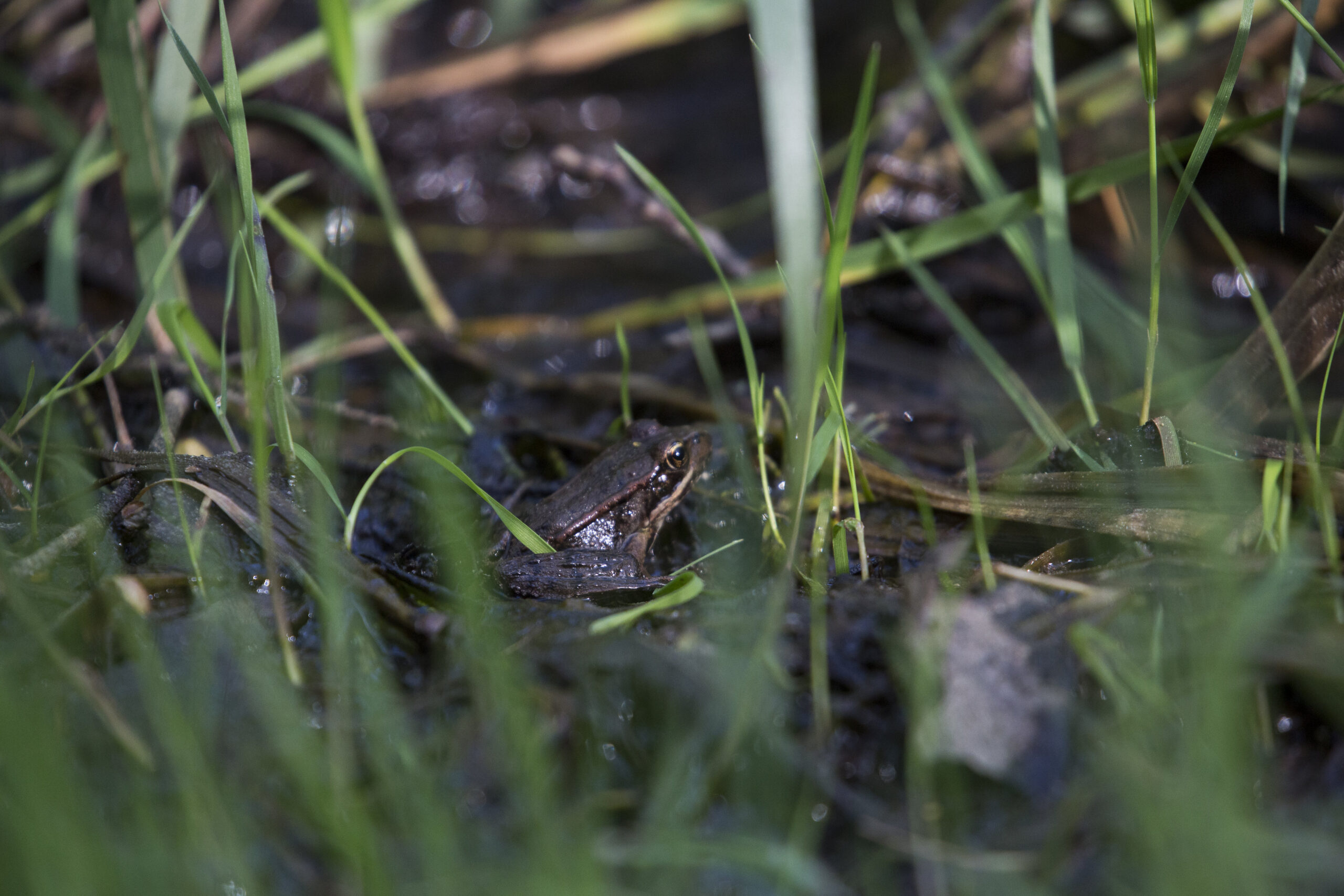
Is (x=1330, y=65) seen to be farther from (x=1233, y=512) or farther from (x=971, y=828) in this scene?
(x=971, y=828)

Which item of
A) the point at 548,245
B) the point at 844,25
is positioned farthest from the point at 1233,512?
the point at 844,25

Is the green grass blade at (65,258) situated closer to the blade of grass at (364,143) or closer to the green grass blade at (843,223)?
the blade of grass at (364,143)

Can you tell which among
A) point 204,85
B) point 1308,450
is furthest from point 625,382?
point 1308,450

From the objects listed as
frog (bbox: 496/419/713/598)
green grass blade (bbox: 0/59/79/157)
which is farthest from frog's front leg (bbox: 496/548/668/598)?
green grass blade (bbox: 0/59/79/157)

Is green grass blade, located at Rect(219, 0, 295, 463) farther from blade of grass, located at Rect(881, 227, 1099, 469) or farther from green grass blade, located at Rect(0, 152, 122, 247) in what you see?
blade of grass, located at Rect(881, 227, 1099, 469)

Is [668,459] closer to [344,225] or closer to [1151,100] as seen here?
[1151,100]

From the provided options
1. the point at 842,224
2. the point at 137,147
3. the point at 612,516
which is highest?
the point at 137,147

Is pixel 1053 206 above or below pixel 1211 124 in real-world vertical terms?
below
